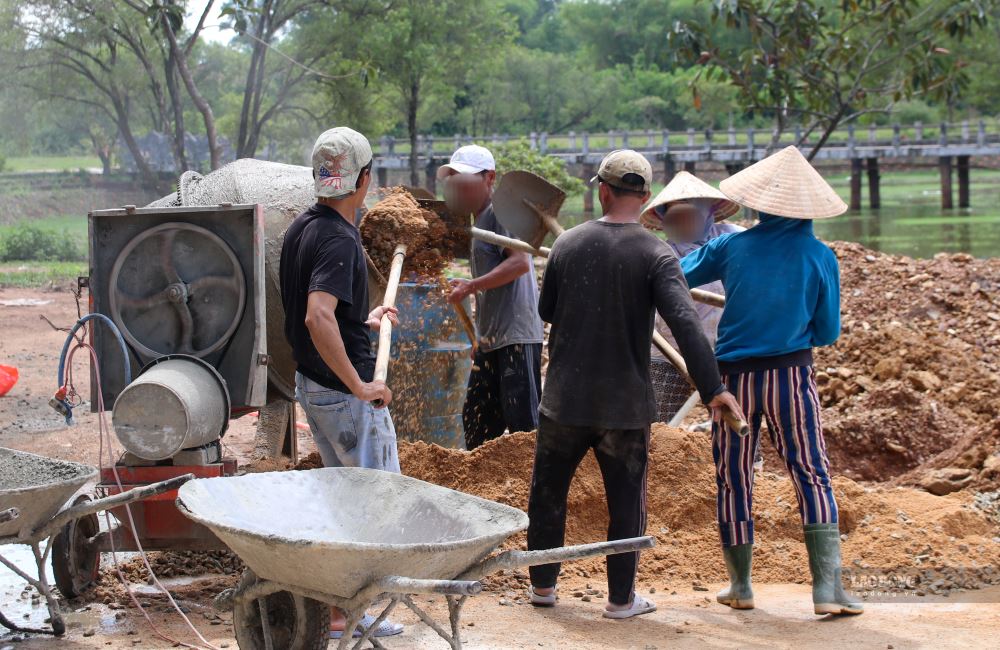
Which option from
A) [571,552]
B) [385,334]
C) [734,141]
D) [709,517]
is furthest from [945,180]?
[571,552]

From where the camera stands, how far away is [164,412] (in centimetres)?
438

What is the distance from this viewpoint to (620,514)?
434 centimetres

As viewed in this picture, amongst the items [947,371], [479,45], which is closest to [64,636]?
[947,371]

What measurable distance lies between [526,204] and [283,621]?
2.97m

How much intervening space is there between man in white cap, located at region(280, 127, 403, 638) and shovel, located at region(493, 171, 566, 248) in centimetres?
182

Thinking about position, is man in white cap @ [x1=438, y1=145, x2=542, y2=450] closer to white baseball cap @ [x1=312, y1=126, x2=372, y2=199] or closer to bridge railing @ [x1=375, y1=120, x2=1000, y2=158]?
white baseball cap @ [x1=312, y1=126, x2=372, y2=199]

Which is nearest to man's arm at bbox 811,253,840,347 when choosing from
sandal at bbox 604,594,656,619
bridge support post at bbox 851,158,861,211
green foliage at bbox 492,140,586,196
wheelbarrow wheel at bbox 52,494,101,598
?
sandal at bbox 604,594,656,619

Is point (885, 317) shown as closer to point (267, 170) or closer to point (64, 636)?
point (267, 170)

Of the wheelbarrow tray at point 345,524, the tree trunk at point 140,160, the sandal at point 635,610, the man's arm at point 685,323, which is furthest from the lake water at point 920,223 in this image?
the wheelbarrow tray at point 345,524

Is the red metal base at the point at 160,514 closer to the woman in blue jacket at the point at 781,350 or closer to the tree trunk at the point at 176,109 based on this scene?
the woman in blue jacket at the point at 781,350

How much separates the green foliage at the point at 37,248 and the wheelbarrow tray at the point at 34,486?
16767mm

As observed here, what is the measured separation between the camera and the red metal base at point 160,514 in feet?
14.9

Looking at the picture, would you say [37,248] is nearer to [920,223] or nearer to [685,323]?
[685,323]

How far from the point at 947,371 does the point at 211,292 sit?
5.87 metres
